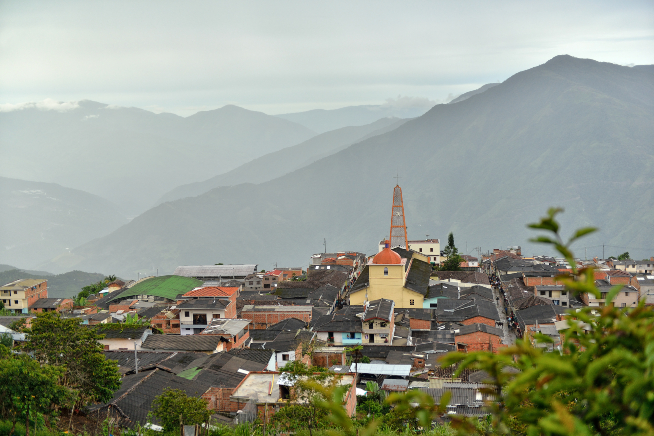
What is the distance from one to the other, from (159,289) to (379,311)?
69.7 feet

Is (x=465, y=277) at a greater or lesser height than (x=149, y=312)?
greater

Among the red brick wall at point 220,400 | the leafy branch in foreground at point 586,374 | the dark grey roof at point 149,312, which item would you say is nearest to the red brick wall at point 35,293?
the dark grey roof at point 149,312

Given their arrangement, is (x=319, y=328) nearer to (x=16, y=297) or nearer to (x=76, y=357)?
(x=76, y=357)

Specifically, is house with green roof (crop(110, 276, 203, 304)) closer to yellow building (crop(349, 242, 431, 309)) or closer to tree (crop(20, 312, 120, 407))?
yellow building (crop(349, 242, 431, 309))

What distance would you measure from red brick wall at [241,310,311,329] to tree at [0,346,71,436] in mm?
20426

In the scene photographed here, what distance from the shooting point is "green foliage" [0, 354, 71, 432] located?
418 inches

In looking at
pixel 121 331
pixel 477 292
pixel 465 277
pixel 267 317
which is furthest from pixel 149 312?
pixel 465 277

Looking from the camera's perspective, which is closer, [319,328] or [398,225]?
[319,328]

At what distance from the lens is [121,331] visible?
23.6 meters

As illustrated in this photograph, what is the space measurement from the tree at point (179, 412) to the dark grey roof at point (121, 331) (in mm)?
12838

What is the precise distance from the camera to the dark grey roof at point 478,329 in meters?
26.4

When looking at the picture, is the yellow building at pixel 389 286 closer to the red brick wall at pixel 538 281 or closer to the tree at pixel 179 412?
the red brick wall at pixel 538 281

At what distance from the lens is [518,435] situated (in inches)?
348

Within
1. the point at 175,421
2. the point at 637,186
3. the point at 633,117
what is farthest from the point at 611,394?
the point at 633,117
